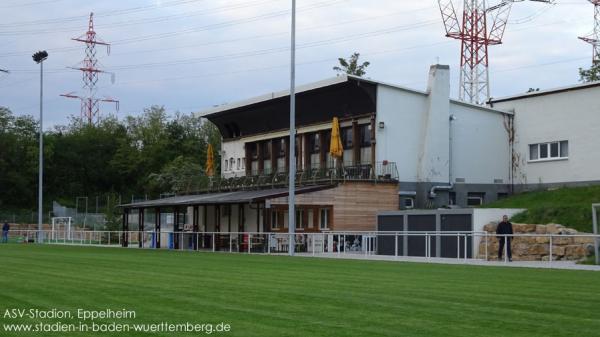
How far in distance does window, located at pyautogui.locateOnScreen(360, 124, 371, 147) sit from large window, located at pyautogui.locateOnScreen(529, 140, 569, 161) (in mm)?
8417

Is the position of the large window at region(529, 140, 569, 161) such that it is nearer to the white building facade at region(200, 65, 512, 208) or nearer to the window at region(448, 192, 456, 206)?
the white building facade at region(200, 65, 512, 208)

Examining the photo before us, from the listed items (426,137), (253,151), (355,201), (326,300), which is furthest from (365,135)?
(326,300)

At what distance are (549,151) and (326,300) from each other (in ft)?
107

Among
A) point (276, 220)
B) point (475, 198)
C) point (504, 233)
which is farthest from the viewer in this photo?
point (276, 220)

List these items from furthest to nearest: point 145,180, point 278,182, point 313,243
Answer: point 145,180
point 278,182
point 313,243

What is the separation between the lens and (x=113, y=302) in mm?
12969

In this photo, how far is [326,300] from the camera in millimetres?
13547

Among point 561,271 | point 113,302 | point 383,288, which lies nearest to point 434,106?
point 561,271

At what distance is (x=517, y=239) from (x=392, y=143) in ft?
51.1

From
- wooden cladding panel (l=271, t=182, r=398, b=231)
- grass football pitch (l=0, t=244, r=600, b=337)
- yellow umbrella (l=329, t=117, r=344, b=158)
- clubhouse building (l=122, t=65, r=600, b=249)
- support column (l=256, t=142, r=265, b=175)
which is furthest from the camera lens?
support column (l=256, t=142, r=265, b=175)

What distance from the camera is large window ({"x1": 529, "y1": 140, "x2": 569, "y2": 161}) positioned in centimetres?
4284

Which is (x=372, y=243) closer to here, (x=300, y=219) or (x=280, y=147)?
(x=300, y=219)

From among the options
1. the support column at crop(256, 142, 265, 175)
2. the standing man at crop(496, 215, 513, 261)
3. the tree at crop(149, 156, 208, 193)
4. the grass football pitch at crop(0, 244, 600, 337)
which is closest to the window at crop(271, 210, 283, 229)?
the support column at crop(256, 142, 265, 175)

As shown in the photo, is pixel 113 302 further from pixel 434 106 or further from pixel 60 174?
pixel 60 174
